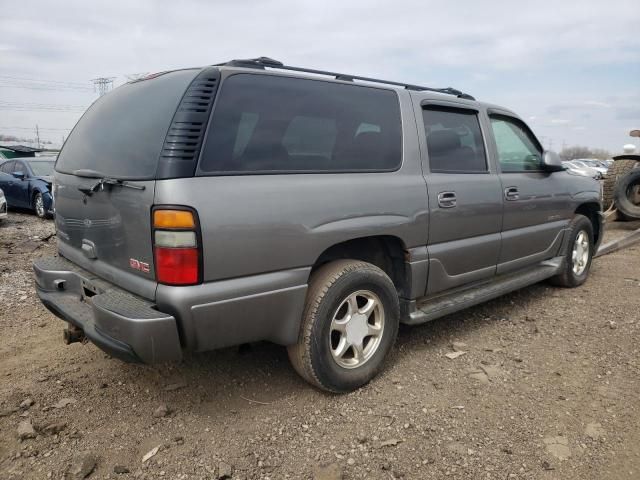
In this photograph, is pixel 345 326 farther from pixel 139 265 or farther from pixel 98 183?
pixel 98 183

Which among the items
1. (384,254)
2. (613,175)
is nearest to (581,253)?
(384,254)

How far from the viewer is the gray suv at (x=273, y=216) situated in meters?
2.27

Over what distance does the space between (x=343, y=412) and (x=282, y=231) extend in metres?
1.09

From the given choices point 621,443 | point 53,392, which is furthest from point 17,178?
point 621,443

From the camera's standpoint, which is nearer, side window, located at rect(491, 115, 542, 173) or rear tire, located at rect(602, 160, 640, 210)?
side window, located at rect(491, 115, 542, 173)

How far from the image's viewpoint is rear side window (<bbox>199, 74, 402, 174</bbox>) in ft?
7.89

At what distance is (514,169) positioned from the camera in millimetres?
4039

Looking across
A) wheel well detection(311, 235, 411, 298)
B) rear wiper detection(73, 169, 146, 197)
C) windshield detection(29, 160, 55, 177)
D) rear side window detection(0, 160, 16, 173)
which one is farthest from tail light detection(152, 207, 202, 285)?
rear side window detection(0, 160, 16, 173)

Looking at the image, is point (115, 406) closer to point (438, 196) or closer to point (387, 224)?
point (387, 224)

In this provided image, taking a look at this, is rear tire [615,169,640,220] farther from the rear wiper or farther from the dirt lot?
the rear wiper

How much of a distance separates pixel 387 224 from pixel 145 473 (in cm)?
182

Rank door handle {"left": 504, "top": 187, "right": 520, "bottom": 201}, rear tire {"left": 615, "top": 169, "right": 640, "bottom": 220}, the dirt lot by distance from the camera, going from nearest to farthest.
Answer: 1. the dirt lot
2. door handle {"left": 504, "top": 187, "right": 520, "bottom": 201}
3. rear tire {"left": 615, "top": 169, "right": 640, "bottom": 220}

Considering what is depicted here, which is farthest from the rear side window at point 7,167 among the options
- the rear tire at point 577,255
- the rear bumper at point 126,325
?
the rear tire at point 577,255

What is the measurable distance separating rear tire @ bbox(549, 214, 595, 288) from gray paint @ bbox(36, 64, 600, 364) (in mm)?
1403
